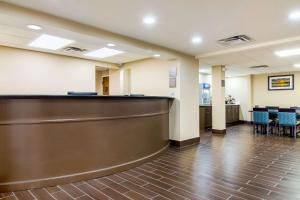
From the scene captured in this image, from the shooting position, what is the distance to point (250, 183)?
3055 millimetres

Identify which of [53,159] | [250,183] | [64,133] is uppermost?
[64,133]

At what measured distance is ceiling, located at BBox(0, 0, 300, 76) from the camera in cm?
279

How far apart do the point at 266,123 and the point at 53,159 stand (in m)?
6.96

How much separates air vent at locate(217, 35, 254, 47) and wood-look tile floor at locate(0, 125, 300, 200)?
2505 mm

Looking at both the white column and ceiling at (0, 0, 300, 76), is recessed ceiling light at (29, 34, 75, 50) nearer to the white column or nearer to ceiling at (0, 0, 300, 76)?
ceiling at (0, 0, 300, 76)

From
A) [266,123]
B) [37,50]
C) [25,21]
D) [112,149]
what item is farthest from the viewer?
[266,123]

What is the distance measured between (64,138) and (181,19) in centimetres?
258

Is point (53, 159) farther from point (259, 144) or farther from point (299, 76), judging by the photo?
point (299, 76)

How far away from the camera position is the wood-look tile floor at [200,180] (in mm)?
2686

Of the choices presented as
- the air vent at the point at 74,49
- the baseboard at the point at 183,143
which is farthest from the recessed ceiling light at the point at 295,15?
the air vent at the point at 74,49

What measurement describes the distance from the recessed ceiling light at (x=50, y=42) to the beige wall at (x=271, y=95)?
893 cm

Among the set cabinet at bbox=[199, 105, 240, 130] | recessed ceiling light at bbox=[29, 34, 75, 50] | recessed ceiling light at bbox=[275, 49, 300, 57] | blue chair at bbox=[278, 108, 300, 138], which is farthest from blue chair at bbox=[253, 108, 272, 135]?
recessed ceiling light at bbox=[29, 34, 75, 50]

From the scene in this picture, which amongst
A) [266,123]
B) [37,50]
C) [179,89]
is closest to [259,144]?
[266,123]

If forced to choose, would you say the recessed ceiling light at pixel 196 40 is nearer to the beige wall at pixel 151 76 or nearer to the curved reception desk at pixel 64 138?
the beige wall at pixel 151 76
